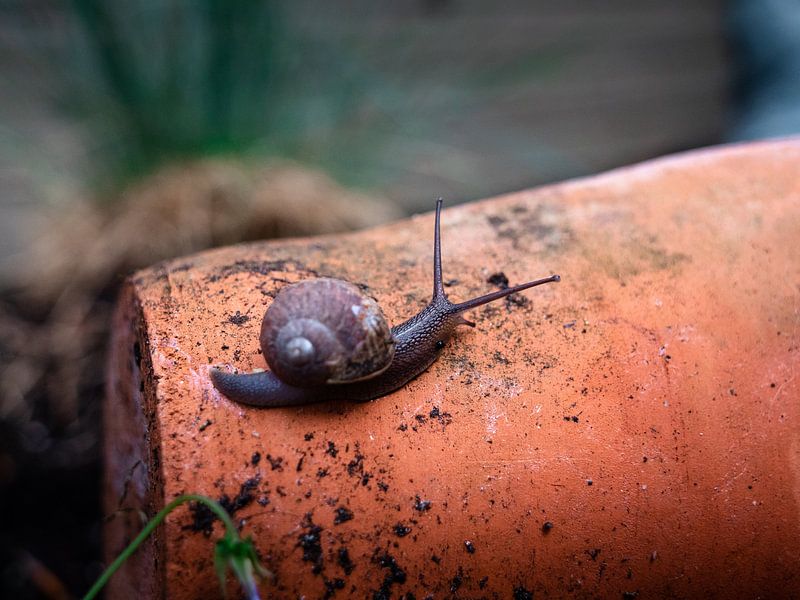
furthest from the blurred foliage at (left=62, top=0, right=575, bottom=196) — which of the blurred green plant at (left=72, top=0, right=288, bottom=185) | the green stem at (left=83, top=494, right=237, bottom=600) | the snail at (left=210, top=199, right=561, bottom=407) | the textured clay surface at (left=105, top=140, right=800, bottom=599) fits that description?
the green stem at (left=83, top=494, right=237, bottom=600)

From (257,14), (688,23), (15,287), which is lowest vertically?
(15,287)

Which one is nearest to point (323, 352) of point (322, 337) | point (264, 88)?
point (322, 337)

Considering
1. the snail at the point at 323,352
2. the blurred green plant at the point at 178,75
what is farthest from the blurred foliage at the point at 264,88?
the snail at the point at 323,352

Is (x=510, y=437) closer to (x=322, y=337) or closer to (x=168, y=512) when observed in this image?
(x=322, y=337)

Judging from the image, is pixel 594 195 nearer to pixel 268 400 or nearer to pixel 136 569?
pixel 268 400

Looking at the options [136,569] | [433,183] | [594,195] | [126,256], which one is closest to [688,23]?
[433,183]

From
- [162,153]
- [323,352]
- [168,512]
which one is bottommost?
[168,512]

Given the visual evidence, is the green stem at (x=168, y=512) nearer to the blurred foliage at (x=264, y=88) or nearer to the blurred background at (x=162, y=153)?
the blurred background at (x=162, y=153)
